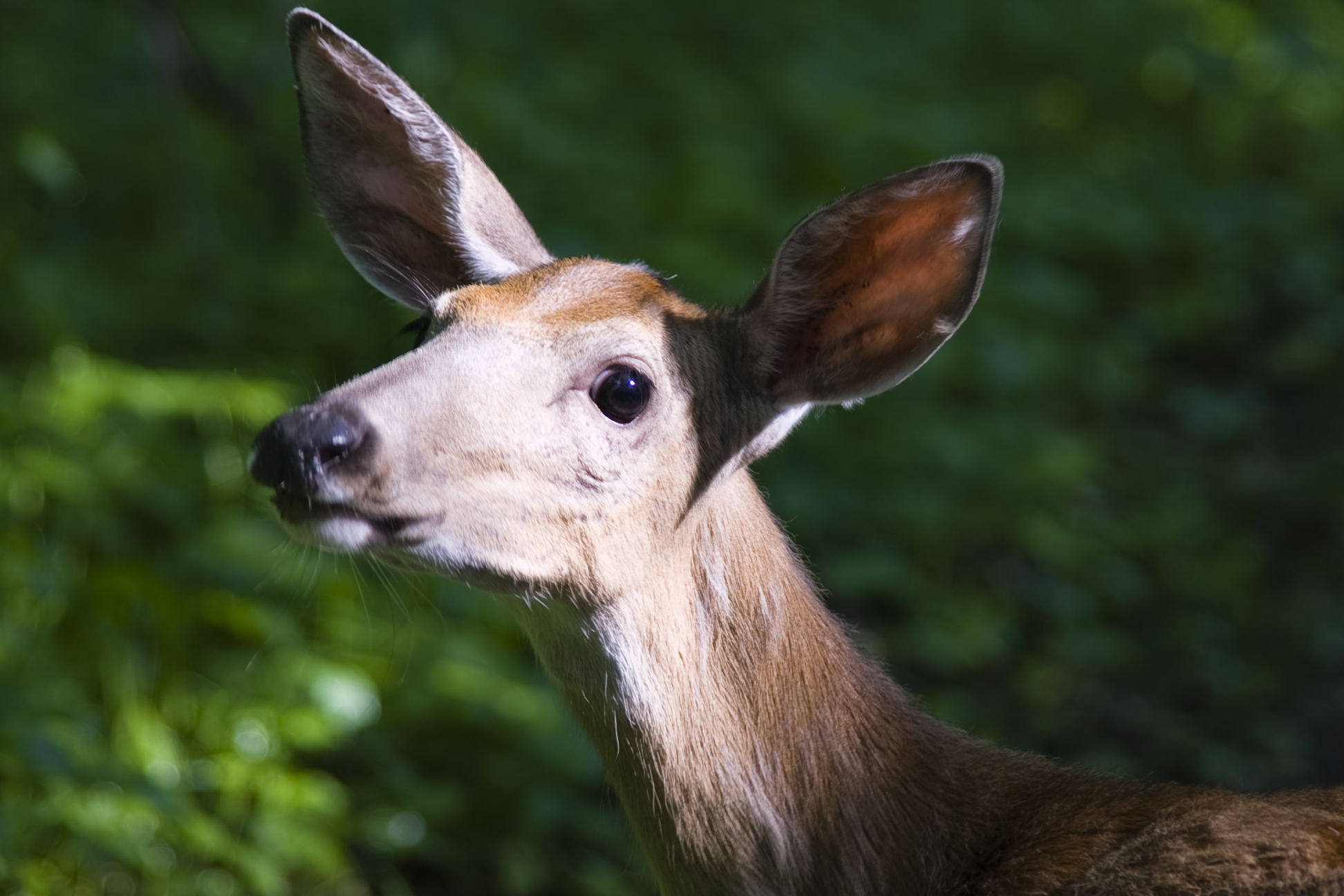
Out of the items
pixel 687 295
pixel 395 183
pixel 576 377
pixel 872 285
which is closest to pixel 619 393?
pixel 576 377

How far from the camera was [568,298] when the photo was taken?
309 centimetres

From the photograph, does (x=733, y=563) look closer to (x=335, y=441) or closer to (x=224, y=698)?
(x=335, y=441)

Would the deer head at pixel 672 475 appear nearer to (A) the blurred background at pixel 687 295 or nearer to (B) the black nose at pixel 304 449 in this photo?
(B) the black nose at pixel 304 449

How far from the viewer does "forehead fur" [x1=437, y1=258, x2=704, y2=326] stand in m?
3.04

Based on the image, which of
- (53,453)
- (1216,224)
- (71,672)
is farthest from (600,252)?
(1216,224)

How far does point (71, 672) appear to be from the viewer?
475 cm

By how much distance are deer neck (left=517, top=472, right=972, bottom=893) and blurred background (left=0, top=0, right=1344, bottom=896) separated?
501mm

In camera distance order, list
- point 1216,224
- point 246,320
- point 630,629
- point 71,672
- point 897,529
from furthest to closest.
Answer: point 1216,224 → point 246,320 → point 897,529 → point 71,672 → point 630,629

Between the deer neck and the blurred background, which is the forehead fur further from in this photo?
the blurred background

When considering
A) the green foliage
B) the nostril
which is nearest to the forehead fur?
the nostril

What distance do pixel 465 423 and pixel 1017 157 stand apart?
8.26m

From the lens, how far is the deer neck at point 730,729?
303cm

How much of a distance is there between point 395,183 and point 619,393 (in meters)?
1.05

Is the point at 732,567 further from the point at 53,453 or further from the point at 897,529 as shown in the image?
the point at 897,529
